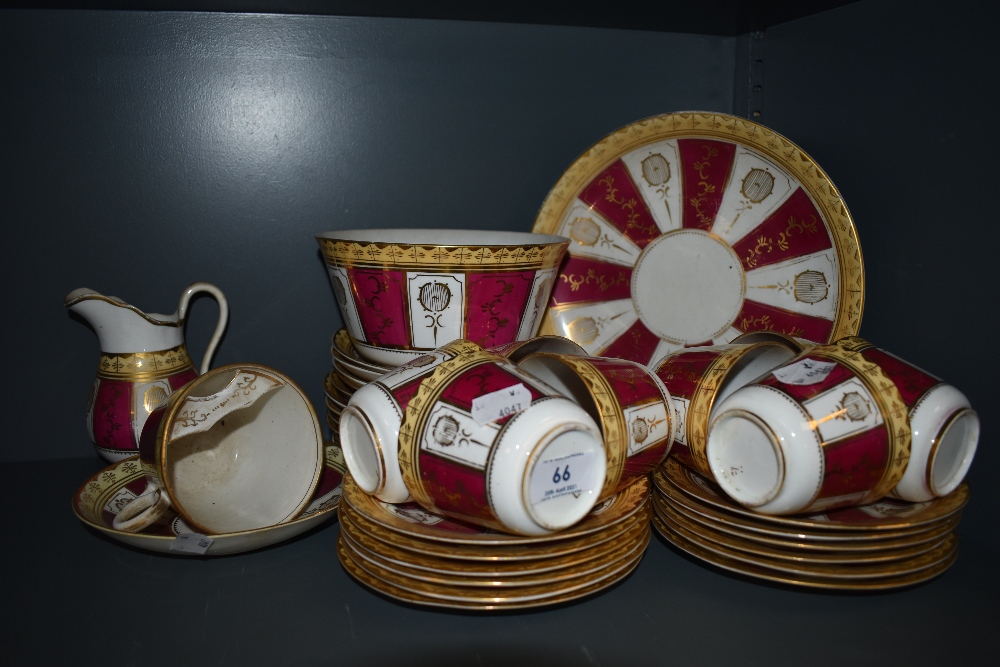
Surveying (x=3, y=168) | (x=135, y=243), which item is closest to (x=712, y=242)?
(x=135, y=243)

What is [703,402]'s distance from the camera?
953mm

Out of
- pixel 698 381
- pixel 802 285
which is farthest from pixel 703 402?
pixel 802 285

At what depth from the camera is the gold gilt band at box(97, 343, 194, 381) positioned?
1.19m

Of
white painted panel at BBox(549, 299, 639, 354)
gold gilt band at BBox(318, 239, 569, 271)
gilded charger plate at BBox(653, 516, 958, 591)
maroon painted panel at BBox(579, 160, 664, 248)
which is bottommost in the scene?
gilded charger plate at BBox(653, 516, 958, 591)

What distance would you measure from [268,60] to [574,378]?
2.45 feet

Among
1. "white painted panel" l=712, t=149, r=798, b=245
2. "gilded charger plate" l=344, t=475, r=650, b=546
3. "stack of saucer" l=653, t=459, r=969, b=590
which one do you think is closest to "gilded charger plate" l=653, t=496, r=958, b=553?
"stack of saucer" l=653, t=459, r=969, b=590

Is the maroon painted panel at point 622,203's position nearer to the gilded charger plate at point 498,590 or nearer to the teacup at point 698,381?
the teacup at point 698,381

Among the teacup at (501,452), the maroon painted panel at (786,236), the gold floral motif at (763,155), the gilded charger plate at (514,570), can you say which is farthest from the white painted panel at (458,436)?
the maroon painted panel at (786,236)

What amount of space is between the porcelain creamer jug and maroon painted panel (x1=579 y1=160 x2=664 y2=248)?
0.71 metres

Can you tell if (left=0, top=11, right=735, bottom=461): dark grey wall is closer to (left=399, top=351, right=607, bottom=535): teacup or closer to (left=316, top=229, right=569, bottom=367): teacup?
(left=316, top=229, right=569, bottom=367): teacup

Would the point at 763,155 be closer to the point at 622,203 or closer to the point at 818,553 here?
the point at 622,203

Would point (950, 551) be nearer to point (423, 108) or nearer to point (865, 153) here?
point (865, 153)

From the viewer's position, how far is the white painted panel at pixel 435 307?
1.05m

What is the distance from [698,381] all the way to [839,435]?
19 centimetres
